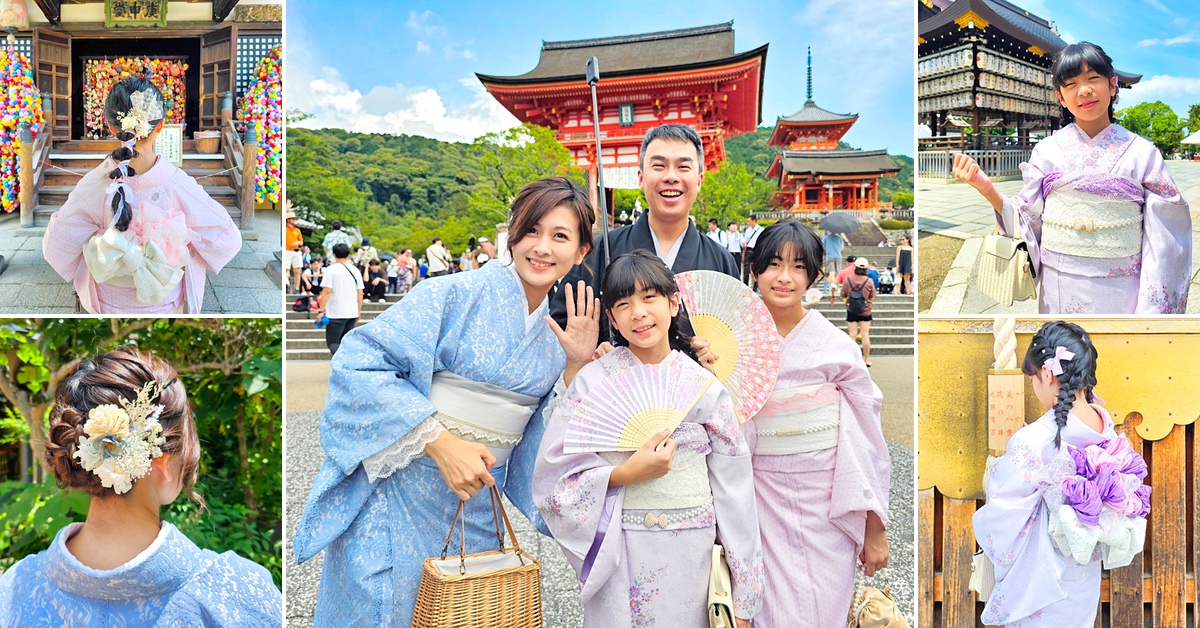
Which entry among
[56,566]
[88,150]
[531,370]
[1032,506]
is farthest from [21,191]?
[1032,506]

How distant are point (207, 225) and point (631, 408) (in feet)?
7.41

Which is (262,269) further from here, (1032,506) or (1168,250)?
(1168,250)

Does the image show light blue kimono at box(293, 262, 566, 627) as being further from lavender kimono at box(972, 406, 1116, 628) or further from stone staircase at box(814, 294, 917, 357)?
stone staircase at box(814, 294, 917, 357)

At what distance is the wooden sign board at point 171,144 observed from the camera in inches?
128

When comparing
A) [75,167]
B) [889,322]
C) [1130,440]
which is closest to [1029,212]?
[1130,440]

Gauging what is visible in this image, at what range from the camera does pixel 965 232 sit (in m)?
3.64

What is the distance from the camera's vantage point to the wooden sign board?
3.25 m

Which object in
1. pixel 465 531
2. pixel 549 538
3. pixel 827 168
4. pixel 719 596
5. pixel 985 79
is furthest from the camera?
pixel 827 168

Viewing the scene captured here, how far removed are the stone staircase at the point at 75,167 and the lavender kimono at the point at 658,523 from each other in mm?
2300

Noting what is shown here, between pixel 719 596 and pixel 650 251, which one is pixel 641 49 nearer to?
pixel 650 251

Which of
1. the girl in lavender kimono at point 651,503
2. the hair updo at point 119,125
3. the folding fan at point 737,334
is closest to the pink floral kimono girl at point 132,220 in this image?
the hair updo at point 119,125

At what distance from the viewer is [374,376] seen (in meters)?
1.90

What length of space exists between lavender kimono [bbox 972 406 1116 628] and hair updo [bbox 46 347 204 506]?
2.66 metres

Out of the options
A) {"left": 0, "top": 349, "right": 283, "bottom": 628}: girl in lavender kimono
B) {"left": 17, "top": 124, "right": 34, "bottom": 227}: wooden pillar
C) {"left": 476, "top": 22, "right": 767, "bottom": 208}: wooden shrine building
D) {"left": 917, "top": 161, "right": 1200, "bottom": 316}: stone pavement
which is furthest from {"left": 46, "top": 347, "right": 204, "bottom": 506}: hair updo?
{"left": 476, "top": 22, "right": 767, "bottom": 208}: wooden shrine building
